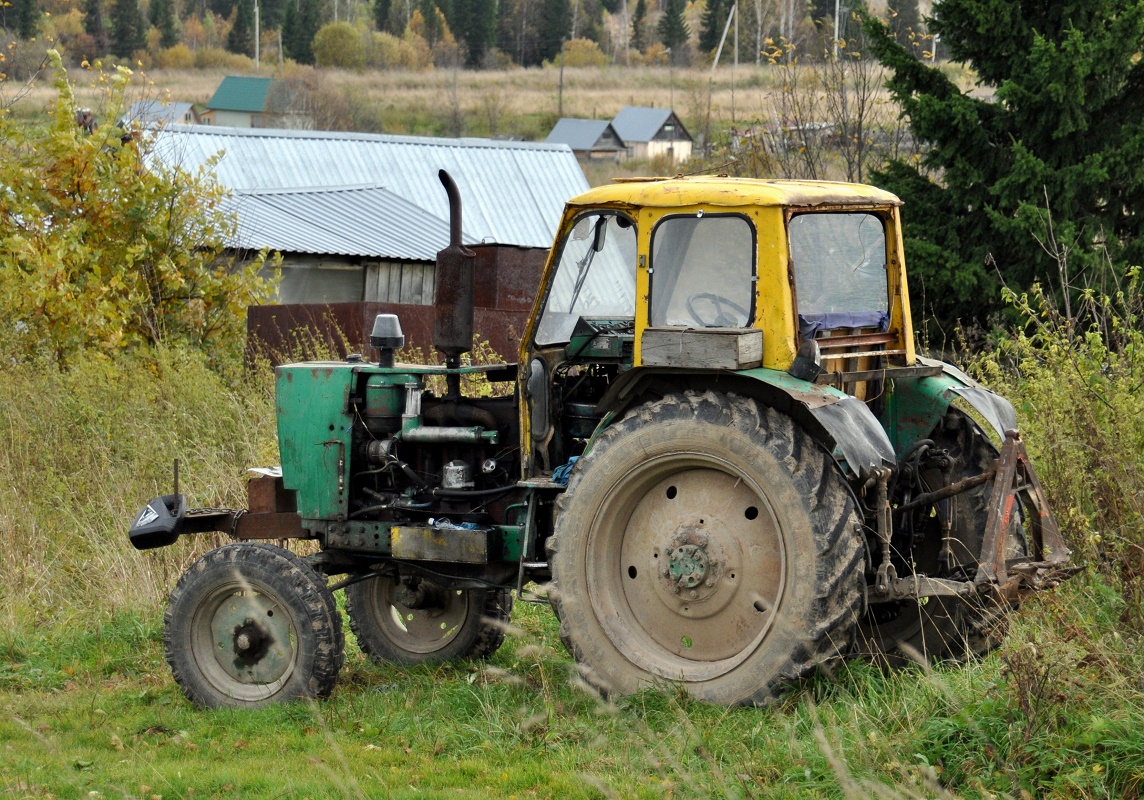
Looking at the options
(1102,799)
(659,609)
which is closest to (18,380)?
(659,609)

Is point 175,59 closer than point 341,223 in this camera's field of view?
No

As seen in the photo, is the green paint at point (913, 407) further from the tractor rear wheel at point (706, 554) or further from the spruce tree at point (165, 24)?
the spruce tree at point (165, 24)

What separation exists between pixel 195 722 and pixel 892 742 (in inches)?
136

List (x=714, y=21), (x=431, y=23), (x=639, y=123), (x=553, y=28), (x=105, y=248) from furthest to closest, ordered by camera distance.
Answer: (x=431, y=23) < (x=553, y=28) < (x=714, y=21) < (x=639, y=123) < (x=105, y=248)

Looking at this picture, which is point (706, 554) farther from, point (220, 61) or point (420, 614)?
point (220, 61)

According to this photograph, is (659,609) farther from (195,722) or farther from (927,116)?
(927,116)

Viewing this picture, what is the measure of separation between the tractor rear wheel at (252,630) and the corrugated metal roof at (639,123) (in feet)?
186

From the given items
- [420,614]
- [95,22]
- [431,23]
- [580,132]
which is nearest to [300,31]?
[431,23]

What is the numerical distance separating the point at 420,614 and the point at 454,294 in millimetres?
2250

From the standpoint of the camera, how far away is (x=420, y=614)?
7.83 m

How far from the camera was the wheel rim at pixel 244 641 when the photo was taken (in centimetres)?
679

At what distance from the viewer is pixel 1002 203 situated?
13477 millimetres

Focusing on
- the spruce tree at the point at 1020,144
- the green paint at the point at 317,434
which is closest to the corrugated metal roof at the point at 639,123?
the spruce tree at the point at 1020,144

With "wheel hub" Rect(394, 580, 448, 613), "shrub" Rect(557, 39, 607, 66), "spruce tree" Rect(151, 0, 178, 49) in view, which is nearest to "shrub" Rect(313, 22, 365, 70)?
"spruce tree" Rect(151, 0, 178, 49)
